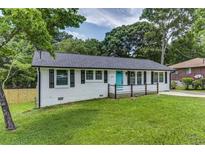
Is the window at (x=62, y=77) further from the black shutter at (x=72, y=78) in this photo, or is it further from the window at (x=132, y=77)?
the window at (x=132, y=77)

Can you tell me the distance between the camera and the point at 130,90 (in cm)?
1316

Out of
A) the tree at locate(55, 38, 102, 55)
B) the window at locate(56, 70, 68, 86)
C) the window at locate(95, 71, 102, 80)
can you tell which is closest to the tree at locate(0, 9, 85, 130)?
Result: the window at locate(56, 70, 68, 86)

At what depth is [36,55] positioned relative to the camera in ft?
39.4

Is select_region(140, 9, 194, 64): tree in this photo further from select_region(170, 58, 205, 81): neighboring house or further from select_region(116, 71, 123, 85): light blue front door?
select_region(170, 58, 205, 81): neighboring house

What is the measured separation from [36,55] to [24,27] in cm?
610

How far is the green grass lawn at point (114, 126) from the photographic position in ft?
18.9

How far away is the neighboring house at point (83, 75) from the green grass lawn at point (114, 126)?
1626 millimetres

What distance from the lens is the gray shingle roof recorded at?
434 inches

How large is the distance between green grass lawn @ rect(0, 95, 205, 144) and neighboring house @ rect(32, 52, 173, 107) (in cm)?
163
